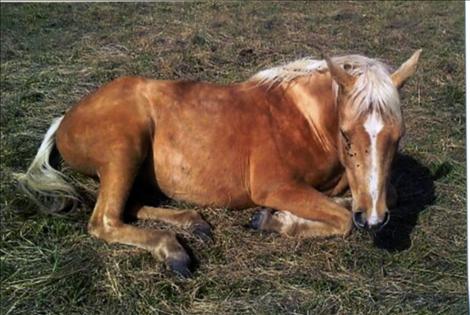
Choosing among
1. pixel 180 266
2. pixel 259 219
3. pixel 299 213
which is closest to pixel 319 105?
pixel 299 213

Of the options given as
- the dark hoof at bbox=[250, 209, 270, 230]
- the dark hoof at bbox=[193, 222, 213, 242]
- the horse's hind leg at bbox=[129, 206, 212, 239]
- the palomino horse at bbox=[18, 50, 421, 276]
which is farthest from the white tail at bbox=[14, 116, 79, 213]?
the dark hoof at bbox=[250, 209, 270, 230]

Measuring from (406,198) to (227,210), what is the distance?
1200 millimetres

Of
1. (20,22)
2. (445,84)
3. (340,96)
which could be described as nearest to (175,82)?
(340,96)

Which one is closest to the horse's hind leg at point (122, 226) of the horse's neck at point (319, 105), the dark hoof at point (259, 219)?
the dark hoof at point (259, 219)

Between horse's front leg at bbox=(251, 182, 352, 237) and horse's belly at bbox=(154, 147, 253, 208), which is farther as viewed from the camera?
horse's belly at bbox=(154, 147, 253, 208)

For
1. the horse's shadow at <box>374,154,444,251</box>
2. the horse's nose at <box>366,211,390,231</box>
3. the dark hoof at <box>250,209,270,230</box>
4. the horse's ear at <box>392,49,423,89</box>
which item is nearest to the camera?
the horse's nose at <box>366,211,390,231</box>

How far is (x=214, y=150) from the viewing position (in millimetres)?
4605

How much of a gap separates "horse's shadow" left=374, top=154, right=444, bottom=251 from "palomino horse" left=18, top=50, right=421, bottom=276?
0.16 m

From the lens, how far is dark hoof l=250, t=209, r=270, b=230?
14.5ft

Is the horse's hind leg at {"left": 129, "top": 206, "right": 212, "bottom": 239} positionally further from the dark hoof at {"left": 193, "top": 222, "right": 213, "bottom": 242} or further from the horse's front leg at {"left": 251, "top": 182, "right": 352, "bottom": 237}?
the horse's front leg at {"left": 251, "top": 182, "right": 352, "bottom": 237}

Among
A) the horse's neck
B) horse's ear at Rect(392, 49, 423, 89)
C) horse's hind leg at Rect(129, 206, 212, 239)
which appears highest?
horse's ear at Rect(392, 49, 423, 89)

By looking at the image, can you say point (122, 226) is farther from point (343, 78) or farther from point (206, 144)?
point (343, 78)

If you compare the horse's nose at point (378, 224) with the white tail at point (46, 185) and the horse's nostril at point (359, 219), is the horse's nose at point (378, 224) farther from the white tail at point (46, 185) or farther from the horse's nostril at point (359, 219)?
the white tail at point (46, 185)

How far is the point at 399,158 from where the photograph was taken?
5.27 meters
